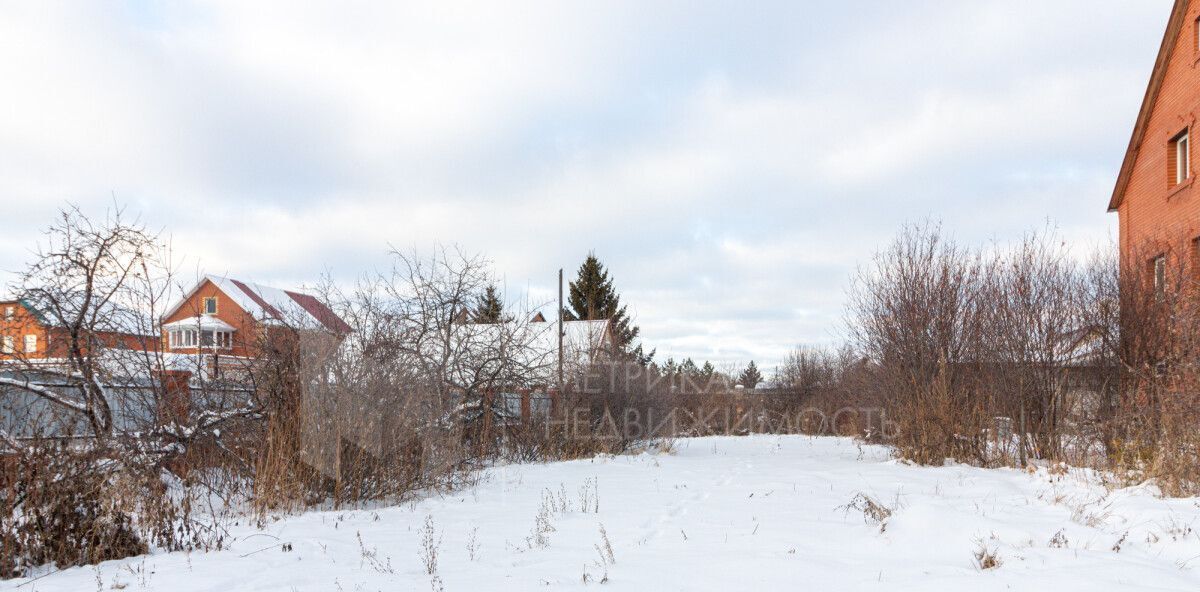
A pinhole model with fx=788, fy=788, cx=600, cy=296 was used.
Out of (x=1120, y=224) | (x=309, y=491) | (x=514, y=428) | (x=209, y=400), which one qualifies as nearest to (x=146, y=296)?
(x=209, y=400)

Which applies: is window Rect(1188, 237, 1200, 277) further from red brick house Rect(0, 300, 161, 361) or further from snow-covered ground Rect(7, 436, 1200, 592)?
red brick house Rect(0, 300, 161, 361)

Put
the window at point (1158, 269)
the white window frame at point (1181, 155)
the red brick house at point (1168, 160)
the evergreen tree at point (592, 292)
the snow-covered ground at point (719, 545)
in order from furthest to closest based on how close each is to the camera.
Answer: the evergreen tree at point (592, 292), the white window frame at point (1181, 155), the red brick house at point (1168, 160), the window at point (1158, 269), the snow-covered ground at point (719, 545)

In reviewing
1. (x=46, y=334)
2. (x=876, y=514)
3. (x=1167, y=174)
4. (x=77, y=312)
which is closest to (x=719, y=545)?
(x=876, y=514)

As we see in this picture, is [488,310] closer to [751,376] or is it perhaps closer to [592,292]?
[592,292]

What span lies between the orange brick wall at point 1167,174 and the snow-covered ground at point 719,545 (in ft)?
24.2

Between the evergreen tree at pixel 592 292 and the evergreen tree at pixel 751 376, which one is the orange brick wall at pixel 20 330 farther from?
the evergreen tree at pixel 751 376

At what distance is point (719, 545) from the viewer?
249 inches

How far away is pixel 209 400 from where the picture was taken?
8.85m

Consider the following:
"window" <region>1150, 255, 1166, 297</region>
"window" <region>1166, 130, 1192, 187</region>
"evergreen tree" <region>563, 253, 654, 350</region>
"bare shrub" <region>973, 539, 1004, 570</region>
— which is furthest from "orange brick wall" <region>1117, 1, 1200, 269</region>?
"evergreen tree" <region>563, 253, 654, 350</region>

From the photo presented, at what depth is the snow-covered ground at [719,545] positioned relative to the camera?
16.8 ft

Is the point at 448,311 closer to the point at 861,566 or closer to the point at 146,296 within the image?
the point at 146,296

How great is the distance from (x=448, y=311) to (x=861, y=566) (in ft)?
30.2

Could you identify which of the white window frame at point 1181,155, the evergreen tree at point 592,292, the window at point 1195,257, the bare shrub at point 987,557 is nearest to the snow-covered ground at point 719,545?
the bare shrub at point 987,557

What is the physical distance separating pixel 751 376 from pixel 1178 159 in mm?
25884
